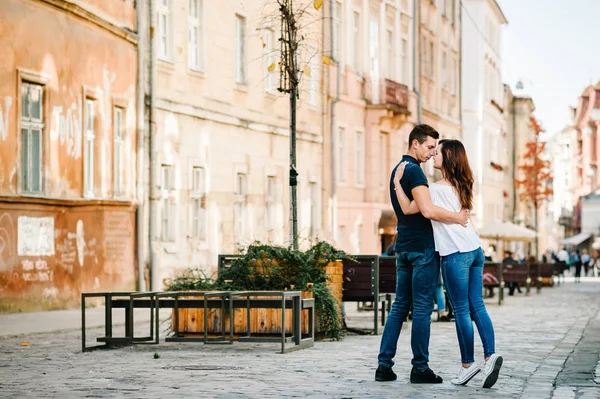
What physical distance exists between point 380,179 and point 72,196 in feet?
74.5

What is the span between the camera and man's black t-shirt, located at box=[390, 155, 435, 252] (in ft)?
36.1

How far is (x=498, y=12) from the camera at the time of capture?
75.5 meters

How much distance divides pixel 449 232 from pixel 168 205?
19.6m

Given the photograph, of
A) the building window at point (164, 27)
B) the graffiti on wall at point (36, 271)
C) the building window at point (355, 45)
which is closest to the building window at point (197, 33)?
the building window at point (164, 27)

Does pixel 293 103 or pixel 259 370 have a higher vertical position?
pixel 293 103

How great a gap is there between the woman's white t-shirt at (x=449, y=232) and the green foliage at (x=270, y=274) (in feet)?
14.8

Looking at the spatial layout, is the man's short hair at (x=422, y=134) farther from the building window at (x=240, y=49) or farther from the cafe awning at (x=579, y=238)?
the cafe awning at (x=579, y=238)

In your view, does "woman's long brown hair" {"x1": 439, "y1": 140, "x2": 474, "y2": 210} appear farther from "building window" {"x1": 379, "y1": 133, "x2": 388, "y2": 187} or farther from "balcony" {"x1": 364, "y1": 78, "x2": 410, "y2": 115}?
"building window" {"x1": 379, "y1": 133, "x2": 388, "y2": 187}

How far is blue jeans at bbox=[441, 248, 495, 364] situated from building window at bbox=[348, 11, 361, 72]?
33.2 m

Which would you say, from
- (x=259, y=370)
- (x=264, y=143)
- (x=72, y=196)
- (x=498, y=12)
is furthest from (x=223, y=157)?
(x=498, y=12)

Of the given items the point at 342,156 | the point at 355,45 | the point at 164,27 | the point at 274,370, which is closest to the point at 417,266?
the point at 274,370

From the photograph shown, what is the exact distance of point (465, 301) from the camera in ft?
35.7

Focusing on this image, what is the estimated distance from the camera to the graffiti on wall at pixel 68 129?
24.6 metres

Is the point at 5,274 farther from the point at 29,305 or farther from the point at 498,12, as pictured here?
the point at 498,12
